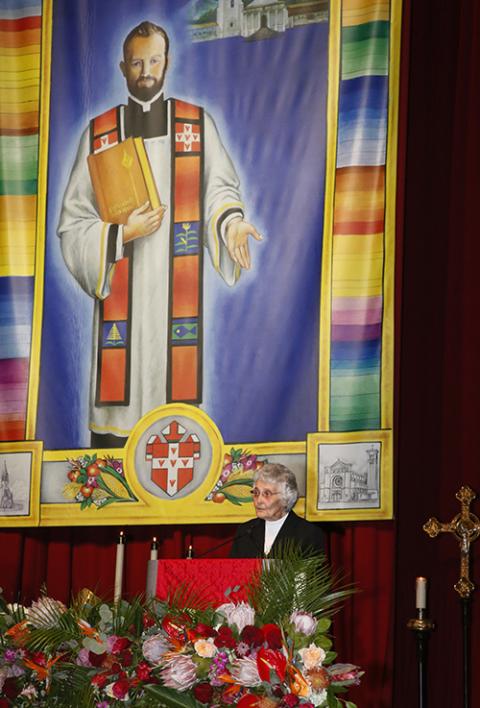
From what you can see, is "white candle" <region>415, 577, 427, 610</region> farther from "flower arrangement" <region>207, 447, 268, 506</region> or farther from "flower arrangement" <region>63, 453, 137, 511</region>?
"flower arrangement" <region>63, 453, 137, 511</region>

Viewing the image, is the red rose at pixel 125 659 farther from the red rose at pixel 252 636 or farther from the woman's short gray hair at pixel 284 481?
the woman's short gray hair at pixel 284 481

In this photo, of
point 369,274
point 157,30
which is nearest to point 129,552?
point 369,274

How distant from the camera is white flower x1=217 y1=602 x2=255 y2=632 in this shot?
7.61ft

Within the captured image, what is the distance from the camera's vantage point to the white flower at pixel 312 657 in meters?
2.18

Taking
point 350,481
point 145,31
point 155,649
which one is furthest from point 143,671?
point 145,31

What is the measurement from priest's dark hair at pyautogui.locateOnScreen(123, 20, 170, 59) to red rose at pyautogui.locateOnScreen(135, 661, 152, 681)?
14.3 feet

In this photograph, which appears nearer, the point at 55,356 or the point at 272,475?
the point at 272,475

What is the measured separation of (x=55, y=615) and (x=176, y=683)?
389 millimetres

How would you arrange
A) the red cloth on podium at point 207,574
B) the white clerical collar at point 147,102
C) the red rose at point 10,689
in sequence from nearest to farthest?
1. the red rose at point 10,689
2. the red cloth on podium at point 207,574
3. the white clerical collar at point 147,102

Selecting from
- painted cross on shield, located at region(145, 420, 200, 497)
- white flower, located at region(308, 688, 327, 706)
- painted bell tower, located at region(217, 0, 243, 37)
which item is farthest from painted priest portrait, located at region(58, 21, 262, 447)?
white flower, located at region(308, 688, 327, 706)

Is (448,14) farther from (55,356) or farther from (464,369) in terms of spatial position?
(55,356)

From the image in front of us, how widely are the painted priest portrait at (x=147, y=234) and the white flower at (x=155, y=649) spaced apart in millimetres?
3378

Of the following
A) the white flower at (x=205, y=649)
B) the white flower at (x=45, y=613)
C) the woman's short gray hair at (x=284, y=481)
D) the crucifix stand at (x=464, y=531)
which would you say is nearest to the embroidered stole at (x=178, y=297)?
the woman's short gray hair at (x=284, y=481)

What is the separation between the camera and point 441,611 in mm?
5176
